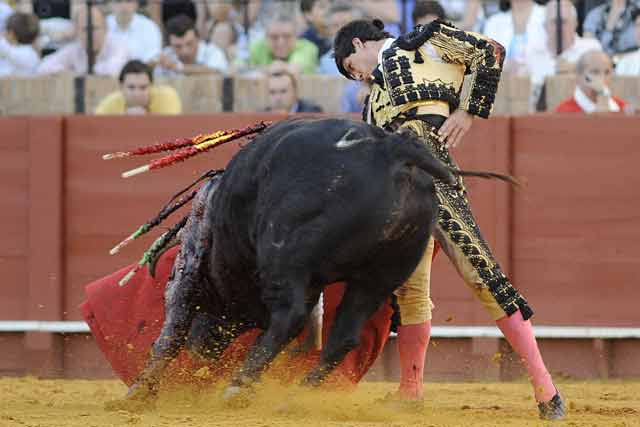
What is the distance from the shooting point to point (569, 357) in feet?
22.4

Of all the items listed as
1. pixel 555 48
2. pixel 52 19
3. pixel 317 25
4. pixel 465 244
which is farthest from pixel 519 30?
pixel 465 244

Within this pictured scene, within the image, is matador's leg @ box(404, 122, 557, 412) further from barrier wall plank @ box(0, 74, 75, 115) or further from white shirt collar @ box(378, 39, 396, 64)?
barrier wall plank @ box(0, 74, 75, 115)

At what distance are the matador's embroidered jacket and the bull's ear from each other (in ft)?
2.07

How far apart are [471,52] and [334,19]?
3835mm

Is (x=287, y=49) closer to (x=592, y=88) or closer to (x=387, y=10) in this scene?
(x=387, y=10)

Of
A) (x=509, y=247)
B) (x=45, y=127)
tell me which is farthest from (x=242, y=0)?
(x=509, y=247)

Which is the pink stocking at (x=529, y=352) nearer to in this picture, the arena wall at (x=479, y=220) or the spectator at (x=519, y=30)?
the arena wall at (x=479, y=220)

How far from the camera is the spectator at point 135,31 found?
8.77 m

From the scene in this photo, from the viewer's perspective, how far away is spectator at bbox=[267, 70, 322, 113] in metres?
7.44

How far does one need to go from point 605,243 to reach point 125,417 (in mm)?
3133

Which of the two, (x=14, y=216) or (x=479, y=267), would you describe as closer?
(x=479, y=267)

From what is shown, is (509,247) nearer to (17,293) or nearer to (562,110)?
(562,110)

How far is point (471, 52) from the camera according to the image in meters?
4.64

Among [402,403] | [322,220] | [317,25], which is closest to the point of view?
[322,220]
